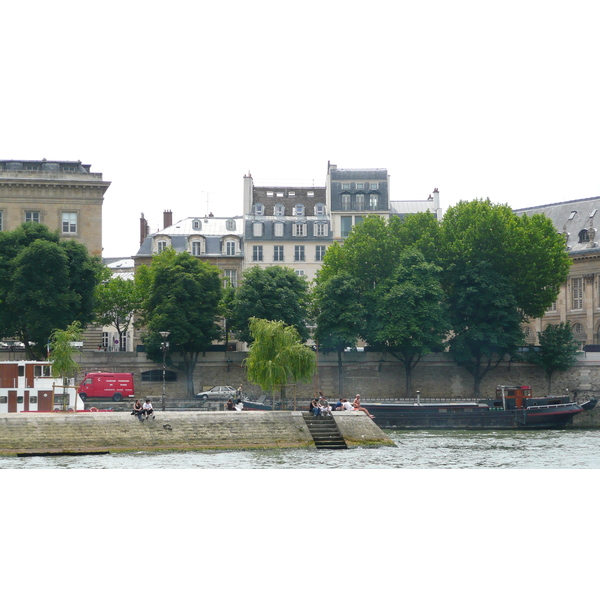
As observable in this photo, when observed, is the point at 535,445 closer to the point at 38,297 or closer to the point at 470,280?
the point at 470,280

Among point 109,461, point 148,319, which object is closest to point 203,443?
point 109,461

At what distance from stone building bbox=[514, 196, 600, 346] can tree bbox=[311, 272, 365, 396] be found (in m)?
25.6

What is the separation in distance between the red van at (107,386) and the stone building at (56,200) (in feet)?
35.7

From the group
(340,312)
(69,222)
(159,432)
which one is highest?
(69,222)

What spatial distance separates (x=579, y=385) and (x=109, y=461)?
155 feet

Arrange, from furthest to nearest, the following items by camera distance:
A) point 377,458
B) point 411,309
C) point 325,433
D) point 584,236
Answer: point 584,236
point 411,309
point 325,433
point 377,458

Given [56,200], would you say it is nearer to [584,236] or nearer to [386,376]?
[386,376]

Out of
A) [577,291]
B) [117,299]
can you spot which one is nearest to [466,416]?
[117,299]

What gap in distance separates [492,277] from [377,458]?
34.8m

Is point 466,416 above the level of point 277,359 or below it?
below

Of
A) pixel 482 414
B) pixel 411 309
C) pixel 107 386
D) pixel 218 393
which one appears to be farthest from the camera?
pixel 411 309

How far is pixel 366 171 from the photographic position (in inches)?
3868

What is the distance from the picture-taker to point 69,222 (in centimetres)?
7481

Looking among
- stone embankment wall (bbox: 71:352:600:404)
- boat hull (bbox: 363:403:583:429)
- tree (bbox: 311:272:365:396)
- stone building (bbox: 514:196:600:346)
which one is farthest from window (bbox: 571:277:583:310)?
boat hull (bbox: 363:403:583:429)
